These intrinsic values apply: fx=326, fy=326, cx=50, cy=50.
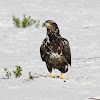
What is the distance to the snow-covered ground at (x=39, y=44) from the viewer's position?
187 inches

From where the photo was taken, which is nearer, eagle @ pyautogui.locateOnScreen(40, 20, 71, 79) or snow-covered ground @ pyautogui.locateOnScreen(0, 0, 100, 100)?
snow-covered ground @ pyautogui.locateOnScreen(0, 0, 100, 100)

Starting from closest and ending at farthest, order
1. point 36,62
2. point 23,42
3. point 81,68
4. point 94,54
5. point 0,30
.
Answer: point 81,68 < point 36,62 < point 94,54 < point 23,42 < point 0,30

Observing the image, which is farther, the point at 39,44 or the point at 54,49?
the point at 39,44

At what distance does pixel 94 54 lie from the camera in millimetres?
8820

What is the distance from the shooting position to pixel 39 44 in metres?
10.6

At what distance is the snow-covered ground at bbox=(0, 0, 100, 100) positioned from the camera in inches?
187

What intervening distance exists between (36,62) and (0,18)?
7.39 meters

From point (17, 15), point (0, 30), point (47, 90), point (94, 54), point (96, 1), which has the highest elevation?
point (96, 1)

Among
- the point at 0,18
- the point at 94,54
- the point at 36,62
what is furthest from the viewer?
the point at 0,18

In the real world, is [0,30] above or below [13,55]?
above

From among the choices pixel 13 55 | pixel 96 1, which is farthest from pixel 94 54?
pixel 96 1

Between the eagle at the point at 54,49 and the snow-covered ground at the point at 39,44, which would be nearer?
the snow-covered ground at the point at 39,44

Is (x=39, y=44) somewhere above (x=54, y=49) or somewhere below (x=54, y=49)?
above

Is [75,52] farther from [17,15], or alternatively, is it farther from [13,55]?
→ [17,15]
